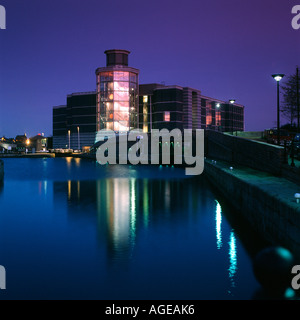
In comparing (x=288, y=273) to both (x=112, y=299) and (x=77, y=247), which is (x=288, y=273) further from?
(x=77, y=247)

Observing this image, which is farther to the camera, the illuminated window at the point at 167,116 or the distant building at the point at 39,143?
the distant building at the point at 39,143

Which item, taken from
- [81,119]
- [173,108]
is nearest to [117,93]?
[173,108]

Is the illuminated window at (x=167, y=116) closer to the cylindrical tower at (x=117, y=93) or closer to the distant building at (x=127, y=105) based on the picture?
the distant building at (x=127, y=105)

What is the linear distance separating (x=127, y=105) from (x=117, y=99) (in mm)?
3051

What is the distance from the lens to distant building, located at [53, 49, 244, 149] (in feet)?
318

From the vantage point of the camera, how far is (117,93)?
99.1m

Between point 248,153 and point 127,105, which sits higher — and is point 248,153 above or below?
below

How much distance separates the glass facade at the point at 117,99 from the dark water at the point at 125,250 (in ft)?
250

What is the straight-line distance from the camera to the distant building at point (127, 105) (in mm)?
96875

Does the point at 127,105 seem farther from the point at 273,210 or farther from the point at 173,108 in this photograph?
the point at 273,210

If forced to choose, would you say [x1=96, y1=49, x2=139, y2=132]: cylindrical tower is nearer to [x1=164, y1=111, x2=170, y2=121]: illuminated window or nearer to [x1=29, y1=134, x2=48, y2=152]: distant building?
[x1=164, y1=111, x2=170, y2=121]: illuminated window

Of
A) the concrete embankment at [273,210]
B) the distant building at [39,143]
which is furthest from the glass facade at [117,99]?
the concrete embankment at [273,210]

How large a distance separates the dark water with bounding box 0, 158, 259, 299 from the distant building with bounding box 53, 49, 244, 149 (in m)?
73.7

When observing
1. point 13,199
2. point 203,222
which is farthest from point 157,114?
point 203,222
